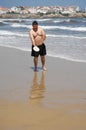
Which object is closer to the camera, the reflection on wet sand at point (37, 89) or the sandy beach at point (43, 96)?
the sandy beach at point (43, 96)

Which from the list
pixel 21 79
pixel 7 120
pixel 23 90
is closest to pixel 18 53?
pixel 21 79

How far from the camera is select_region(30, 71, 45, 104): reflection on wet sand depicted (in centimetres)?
559

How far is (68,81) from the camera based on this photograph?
7027 mm

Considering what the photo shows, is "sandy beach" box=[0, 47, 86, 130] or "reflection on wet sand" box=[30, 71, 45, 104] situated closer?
"sandy beach" box=[0, 47, 86, 130]

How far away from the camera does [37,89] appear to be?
6.38 meters

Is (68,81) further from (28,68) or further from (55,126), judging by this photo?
(55,126)

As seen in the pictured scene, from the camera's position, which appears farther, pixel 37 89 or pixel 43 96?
pixel 37 89

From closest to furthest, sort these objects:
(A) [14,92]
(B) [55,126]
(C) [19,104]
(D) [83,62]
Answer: (B) [55,126]
(C) [19,104]
(A) [14,92]
(D) [83,62]

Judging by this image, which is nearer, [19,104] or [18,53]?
[19,104]

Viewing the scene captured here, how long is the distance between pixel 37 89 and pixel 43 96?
0.60 metres

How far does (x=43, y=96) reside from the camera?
579cm

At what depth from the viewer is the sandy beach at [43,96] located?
4398 millimetres

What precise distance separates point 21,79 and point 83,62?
7.93 ft

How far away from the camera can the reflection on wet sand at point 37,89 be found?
5.59 m
